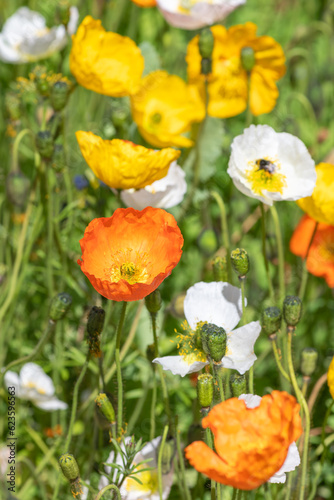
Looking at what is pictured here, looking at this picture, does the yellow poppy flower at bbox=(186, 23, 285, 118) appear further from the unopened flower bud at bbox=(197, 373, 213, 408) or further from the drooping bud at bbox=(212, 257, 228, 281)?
the unopened flower bud at bbox=(197, 373, 213, 408)

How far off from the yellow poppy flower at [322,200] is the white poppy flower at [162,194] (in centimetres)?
22

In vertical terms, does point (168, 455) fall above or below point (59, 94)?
below

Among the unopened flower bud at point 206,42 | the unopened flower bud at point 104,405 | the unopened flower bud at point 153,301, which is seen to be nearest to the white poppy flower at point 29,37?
the unopened flower bud at point 206,42

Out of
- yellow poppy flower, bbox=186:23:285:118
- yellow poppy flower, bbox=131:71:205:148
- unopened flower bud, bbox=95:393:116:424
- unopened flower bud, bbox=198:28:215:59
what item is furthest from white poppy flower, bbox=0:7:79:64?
unopened flower bud, bbox=95:393:116:424

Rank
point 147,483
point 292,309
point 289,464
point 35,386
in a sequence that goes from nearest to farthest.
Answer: point 289,464, point 292,309, point 147,483, point 35,386

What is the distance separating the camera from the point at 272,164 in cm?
107

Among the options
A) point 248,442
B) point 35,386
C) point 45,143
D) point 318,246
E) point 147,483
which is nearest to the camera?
point 248,442

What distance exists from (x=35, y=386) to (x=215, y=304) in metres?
0.46

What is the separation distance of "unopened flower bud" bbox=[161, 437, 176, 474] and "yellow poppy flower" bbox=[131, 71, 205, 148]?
0.73 m

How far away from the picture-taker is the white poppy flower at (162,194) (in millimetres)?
1116

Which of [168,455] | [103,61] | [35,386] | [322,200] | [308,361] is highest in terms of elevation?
[103,61]

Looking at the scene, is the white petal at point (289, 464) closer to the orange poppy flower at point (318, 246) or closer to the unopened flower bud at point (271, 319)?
the unopened flower bud at point (271, 319)

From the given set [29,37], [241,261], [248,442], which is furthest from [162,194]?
[29,37]

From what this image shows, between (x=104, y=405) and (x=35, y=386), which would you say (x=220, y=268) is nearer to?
(x=104, y=405)
